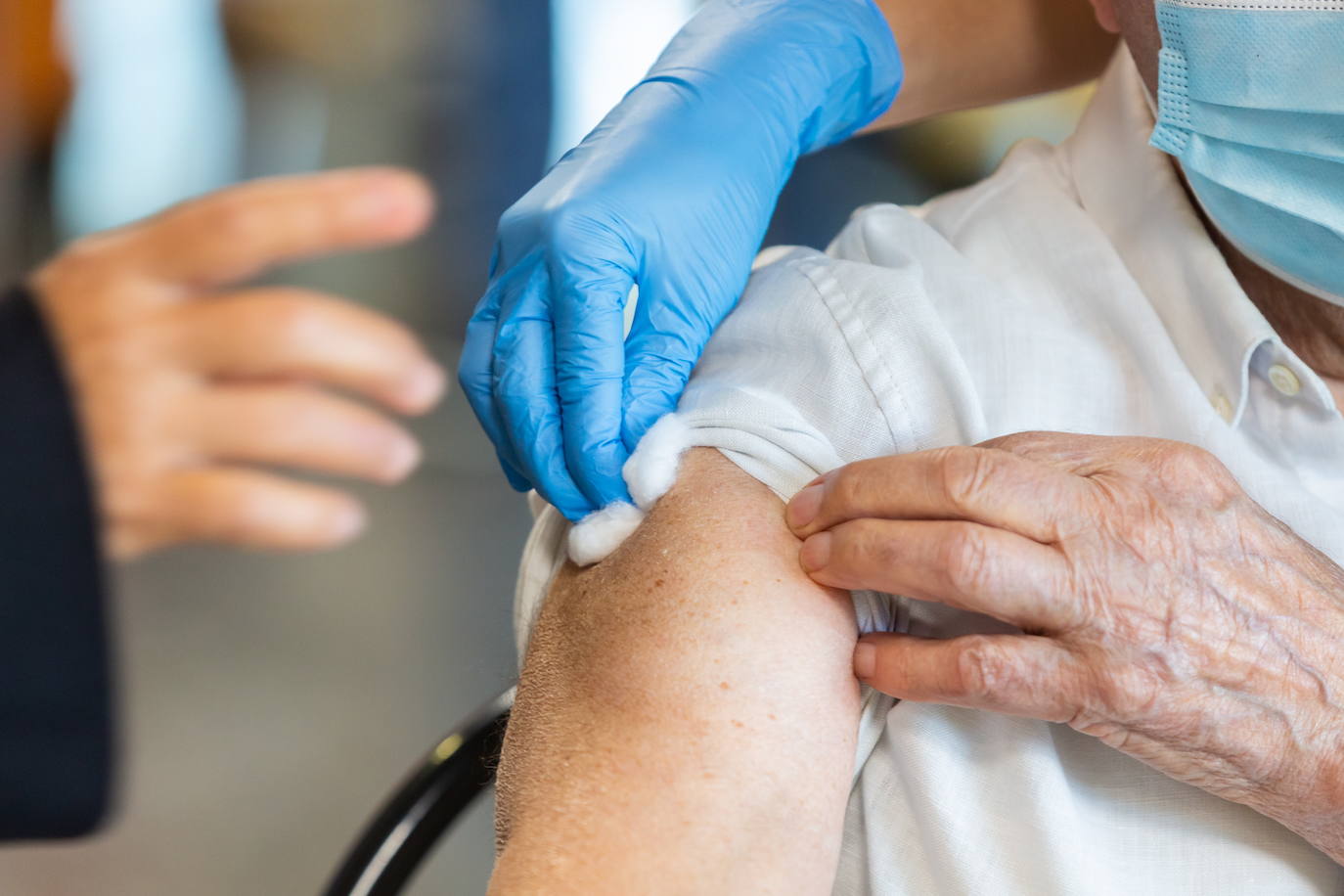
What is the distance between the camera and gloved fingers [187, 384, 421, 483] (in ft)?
7.07

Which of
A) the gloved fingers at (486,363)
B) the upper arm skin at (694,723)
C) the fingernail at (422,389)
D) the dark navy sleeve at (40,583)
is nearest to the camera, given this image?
the upper arm skin at (694,723)

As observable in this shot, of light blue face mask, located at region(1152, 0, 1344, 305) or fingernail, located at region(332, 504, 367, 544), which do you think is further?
fingernail, located at region(332, 504, 367, 544)

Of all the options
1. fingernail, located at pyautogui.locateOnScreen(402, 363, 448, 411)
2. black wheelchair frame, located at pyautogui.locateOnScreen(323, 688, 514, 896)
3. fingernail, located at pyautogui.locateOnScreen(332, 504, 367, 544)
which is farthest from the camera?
fingernail, located at pyautogui.locateOnScreen(402, 363, 448, 411)

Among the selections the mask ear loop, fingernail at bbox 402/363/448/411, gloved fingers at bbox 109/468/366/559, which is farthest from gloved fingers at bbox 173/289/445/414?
the mask ear loop

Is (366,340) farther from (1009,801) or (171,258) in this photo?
(1009,801)

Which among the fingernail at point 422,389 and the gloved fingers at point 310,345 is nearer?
the gloved fingers at point 310,345

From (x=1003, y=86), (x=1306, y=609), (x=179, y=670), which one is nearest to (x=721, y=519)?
(x=1306, y=609)

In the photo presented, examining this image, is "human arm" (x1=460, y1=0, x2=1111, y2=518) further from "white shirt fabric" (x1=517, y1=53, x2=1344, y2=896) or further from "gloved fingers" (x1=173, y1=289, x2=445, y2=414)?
"gloved fingers" (x1=173, y1=289, x2=445, y2=414)

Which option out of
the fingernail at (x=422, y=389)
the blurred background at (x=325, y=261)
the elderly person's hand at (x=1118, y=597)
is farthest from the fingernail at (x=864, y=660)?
the fingernail at (x=422, y=389)

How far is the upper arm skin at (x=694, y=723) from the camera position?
629 millimetres

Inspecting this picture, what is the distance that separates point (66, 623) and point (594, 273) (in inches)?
66.7

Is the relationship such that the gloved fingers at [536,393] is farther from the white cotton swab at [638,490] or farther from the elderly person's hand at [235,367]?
the elderly person's hand at [235,367]

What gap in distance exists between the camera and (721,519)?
0.73 m

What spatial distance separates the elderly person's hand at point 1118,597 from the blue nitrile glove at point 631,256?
0.19 m
